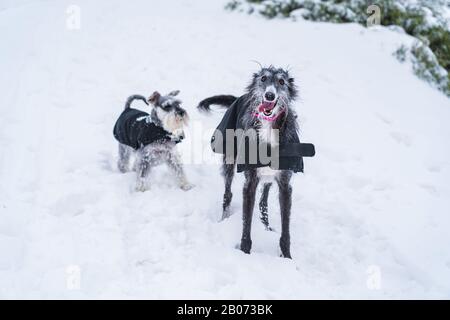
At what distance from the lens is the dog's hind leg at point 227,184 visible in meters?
5.20

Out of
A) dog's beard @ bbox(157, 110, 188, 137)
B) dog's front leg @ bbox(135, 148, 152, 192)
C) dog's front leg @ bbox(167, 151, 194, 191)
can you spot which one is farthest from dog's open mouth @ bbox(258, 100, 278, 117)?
dog's front leg @ bbox(135, 148, 152, 192)

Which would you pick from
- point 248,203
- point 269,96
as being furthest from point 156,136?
point 269,96

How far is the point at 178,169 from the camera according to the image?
589 cm

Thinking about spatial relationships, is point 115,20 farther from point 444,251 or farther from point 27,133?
point 444,251

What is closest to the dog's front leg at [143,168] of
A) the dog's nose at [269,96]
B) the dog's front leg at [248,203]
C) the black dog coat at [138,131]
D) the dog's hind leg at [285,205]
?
the black dog coat at [138,131]

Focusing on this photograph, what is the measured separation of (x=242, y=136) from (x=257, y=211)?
134cm

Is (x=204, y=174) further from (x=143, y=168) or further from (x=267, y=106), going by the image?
(x=267, y=106)

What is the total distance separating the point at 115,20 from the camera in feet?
36.0

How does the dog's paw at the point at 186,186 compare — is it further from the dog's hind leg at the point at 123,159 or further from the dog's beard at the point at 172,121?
the dog's hind leg at the point at 123,159

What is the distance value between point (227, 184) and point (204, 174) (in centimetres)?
117

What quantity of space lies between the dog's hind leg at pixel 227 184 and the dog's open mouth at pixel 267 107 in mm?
1260

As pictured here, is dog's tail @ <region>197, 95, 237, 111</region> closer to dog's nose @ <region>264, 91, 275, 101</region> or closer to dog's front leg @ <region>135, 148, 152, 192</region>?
dog's front leg @ <region>135, 148, 152, 192</region>

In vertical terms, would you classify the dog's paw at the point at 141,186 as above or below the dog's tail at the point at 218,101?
below

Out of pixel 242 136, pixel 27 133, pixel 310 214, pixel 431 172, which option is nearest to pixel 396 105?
pixel 431 172
